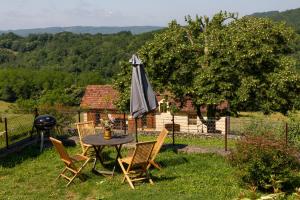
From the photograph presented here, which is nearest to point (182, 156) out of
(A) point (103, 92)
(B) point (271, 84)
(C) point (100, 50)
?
(B) point (271, 84)

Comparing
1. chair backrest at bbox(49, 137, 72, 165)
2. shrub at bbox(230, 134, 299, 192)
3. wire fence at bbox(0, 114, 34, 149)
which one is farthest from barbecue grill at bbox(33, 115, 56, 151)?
shrub at bbox(230, 134, 299, 192)

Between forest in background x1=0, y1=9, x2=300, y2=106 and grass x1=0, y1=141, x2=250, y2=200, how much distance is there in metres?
45.5

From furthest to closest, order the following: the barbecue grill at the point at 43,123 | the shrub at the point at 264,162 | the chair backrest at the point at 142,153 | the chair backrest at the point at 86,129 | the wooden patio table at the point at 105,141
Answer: the barbecue grill at the point at 43,123, the chair backrest at the point at 86,129, the wooden patio table at the point at 105,141, the chair backrest at the point at 142,153, the shrub at the point at 264,162

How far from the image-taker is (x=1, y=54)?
12181 cm

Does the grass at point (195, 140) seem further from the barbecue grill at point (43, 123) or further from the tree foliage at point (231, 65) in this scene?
the tree foliage at point (231, 65)

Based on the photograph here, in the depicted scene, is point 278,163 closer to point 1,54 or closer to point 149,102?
point 149,102

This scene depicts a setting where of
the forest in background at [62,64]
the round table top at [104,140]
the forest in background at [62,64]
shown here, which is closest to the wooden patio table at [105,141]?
the round table top at [104,140]

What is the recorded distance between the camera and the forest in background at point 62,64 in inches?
2975

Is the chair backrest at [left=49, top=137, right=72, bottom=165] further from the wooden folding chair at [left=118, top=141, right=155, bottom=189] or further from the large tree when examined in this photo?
the large tree

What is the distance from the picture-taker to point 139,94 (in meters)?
10.3

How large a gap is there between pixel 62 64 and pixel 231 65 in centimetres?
8419

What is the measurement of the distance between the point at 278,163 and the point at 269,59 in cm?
1172

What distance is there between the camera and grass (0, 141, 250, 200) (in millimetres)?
8188

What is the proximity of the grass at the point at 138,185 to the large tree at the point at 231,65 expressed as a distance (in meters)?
7.93
